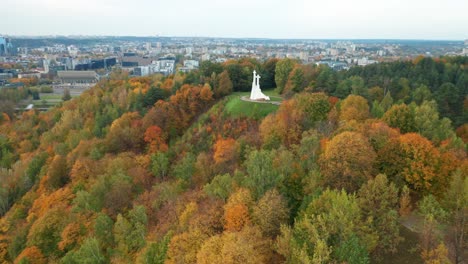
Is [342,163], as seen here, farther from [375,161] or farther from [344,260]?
[344,260]

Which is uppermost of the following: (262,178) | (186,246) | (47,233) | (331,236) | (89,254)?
(262,178)

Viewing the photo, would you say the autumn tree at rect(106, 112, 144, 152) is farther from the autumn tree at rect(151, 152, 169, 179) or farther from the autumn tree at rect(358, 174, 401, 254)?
the autumn tree at rect(358, 174, 401, 254)

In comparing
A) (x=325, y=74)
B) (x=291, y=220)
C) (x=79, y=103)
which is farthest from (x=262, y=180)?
(x=79, y=103)

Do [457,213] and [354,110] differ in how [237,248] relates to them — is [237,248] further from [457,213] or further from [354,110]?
[354,110]

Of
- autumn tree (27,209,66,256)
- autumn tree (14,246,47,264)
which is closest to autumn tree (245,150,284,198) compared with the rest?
autumn tree (27,209,66,256)

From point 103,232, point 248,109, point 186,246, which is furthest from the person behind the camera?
point 248,109

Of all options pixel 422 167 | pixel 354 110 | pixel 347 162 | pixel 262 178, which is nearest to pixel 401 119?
pixel 354 110

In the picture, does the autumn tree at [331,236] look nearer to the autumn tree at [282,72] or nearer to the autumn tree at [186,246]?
the autumn tree at [186,246]

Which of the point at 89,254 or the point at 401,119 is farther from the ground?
the point at 401,119
